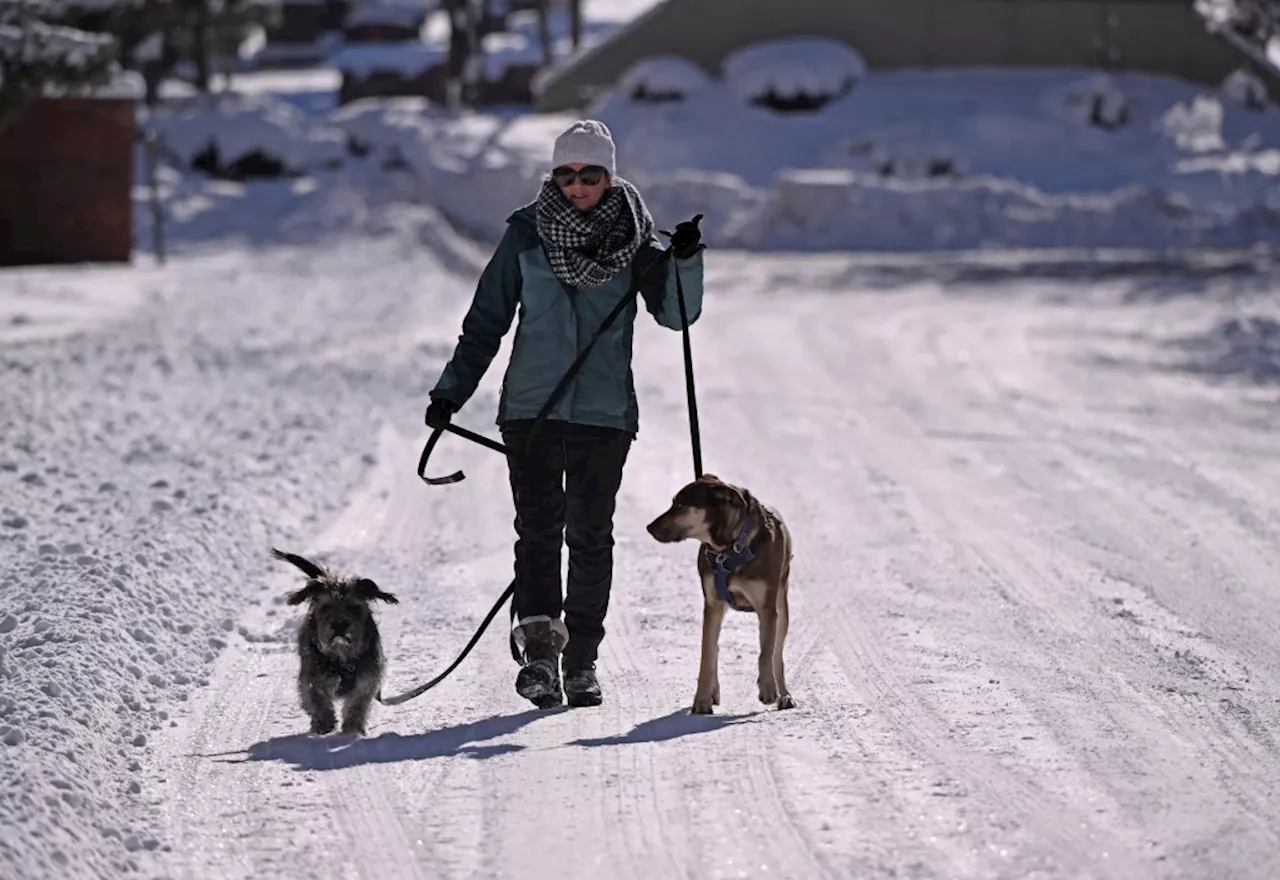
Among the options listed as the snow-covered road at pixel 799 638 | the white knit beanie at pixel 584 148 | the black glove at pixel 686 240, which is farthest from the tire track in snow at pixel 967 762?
the white knit beanie at pixel 584 148

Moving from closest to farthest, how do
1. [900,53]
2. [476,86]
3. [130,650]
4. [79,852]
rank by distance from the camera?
[79,852]
[130,650]
[900,53]
[476,86]

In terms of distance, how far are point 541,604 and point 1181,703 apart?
2222 mm

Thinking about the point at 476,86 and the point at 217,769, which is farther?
Answer: the point at 476,86

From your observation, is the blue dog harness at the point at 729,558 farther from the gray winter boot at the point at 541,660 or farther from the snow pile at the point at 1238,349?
the snow pile at the point at 1238,349

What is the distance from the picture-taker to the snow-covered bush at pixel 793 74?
43.9 meters

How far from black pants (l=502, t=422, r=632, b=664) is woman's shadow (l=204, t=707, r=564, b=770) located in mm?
466

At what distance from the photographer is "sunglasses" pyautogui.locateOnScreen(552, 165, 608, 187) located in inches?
270

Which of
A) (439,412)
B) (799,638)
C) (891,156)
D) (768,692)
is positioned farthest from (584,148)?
(891,156)

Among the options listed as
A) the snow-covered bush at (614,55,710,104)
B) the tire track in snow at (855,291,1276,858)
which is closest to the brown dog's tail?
the tire track in snow at (855,291,1276,858)

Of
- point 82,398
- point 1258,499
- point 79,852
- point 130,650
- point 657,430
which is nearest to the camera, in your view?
point 79,852

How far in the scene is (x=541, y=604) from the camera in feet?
24.0

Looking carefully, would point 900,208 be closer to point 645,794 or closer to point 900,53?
point 900,53

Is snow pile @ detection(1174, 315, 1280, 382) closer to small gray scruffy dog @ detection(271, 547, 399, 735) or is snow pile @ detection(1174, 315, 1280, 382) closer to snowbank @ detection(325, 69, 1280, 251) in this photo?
small gray scruffy dog @ detection(271, 547, 399, 735)

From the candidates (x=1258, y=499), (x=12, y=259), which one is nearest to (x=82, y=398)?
(x=1258, y=499)
